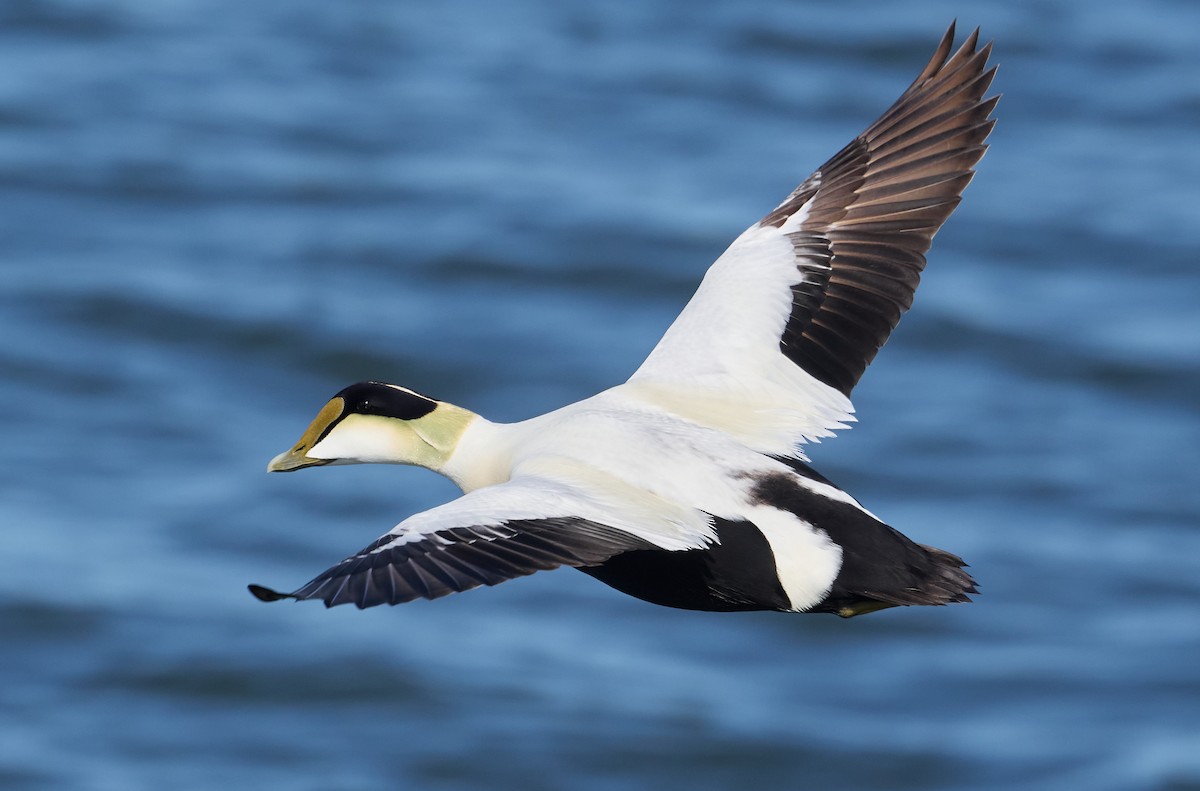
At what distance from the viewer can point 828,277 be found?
704 centimetres

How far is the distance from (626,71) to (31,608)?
945 centimetres

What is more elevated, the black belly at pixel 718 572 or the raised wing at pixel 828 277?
the raised wing at pixel 828 277

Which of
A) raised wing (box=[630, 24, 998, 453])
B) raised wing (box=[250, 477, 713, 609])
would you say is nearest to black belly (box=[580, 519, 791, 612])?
raised wing (box=[250, 477, 713, 609])

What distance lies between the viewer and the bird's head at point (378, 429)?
6.57m

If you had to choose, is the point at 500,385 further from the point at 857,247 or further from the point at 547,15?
the point at 857,247

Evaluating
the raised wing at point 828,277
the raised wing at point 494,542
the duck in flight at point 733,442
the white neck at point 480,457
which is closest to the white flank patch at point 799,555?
the duck in flight at point 733,442

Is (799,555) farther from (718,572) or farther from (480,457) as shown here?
(480,457)

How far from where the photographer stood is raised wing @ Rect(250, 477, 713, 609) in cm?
504

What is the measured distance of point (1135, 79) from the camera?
888 inches

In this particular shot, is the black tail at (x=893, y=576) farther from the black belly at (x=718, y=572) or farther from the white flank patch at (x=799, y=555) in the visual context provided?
the black belly at (x=718, y=572)

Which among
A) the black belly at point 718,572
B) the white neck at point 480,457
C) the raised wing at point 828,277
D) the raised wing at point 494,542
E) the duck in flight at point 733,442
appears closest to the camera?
the raised wing at point 494,542

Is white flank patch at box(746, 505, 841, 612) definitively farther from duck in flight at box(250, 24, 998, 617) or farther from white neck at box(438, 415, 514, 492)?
white neck at box(438, 415, 514, 492)

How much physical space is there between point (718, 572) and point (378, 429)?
1381 mm

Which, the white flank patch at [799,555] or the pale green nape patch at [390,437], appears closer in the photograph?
the white flank patch at [799,555]
